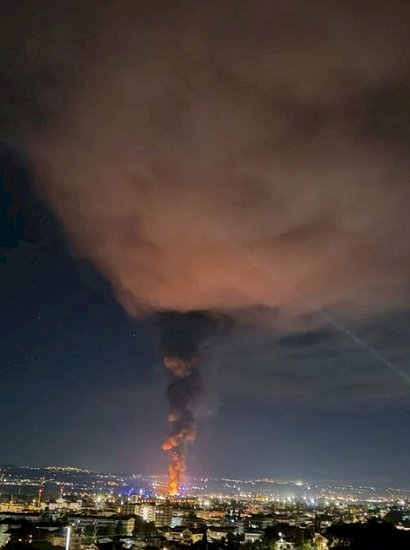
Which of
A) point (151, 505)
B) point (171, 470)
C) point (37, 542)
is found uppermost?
point (171, 470)

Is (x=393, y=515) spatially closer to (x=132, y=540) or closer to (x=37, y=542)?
(x=132, y=540)

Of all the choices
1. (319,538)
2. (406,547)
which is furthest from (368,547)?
(319,538)

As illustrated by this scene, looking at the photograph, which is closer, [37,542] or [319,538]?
[37,542]

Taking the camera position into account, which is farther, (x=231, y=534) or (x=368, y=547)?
(x=231, y=534)

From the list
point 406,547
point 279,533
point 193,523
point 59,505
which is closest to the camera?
point 406,547

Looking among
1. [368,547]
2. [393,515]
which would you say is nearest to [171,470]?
[393,515]

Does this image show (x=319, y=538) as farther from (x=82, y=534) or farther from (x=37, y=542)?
(x=37, y=542)

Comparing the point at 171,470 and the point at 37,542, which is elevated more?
the point at 171,470

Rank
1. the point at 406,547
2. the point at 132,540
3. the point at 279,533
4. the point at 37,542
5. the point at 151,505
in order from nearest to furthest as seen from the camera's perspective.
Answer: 1. the point at 406,547
2. the point at 37,542
3. the point at 132,540
4. the point at 279,533
5. the point at 151,505

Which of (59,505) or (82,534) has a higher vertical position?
(59,505)
